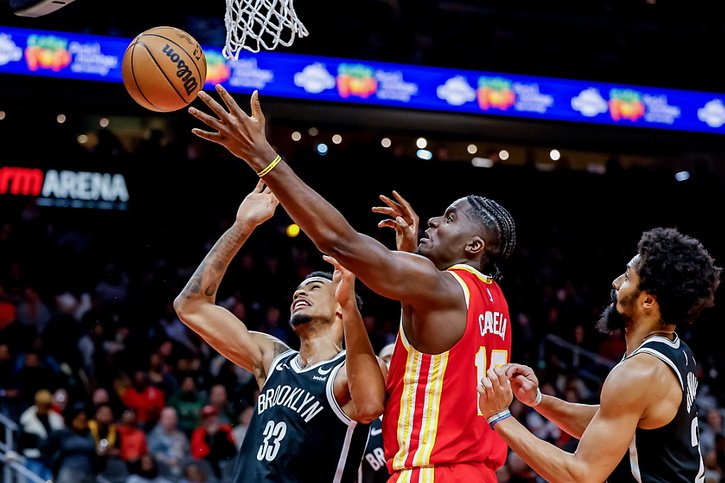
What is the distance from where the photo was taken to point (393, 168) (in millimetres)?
15453

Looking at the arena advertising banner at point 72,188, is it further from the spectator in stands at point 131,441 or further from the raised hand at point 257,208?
the raised hand at point 257,208

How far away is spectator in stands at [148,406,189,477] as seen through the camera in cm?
914

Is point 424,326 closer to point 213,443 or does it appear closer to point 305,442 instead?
point 305,442

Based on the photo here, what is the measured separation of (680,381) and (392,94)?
10.3 metres

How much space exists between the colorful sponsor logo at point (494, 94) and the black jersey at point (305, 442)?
31.5 ft

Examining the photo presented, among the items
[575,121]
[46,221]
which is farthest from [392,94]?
[46,221]

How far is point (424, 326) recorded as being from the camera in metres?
3.47

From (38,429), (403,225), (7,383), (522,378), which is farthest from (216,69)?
(522,378)

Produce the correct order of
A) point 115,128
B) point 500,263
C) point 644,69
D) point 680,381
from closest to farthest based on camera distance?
point 680,381 → point 500,263 → point 644,69 → point 115,128

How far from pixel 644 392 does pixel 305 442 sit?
1.58m

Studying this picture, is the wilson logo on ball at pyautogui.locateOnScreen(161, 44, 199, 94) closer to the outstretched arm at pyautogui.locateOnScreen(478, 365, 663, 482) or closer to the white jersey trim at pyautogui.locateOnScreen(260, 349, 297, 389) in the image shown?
the white jersey trim at pyautogui.locateOnScreen(260, 349, 297, 389)

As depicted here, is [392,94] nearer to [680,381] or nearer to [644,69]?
[644,69]

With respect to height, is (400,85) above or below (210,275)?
above

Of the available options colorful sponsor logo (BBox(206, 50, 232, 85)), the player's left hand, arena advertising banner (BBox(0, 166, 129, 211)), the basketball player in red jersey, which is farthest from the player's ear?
arena advertising banner (BBox(0, 166, 129, 211))
